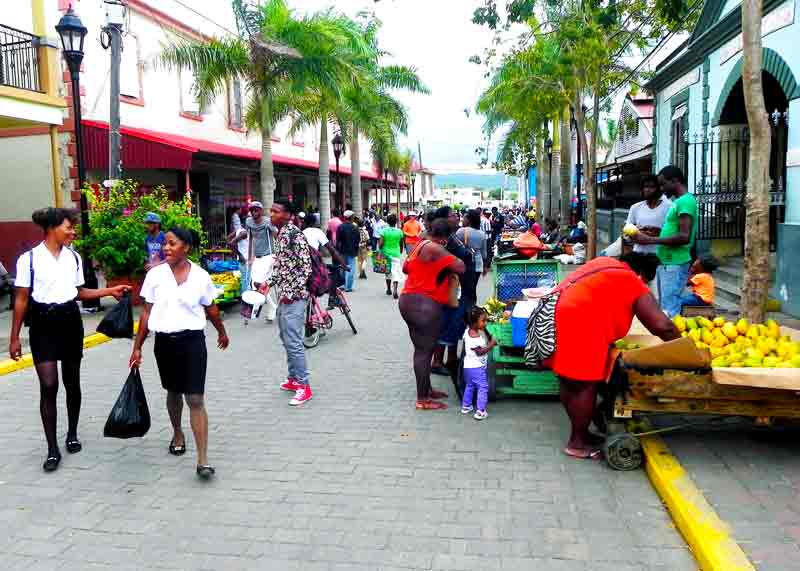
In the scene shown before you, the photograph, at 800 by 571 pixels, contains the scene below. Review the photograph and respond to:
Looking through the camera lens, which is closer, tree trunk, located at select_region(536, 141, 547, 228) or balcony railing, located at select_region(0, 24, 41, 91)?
balcony railing, located at select_region(0, 24, 41, 91)

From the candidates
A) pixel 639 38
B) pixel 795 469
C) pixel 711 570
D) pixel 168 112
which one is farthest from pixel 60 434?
pixel 168 112

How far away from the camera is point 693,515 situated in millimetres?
3992

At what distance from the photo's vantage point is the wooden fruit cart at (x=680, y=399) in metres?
4.79

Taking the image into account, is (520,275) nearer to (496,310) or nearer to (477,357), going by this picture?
(496,310)

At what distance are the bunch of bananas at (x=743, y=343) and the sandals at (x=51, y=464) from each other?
4.47m

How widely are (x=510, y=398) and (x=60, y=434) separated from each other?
3826mm

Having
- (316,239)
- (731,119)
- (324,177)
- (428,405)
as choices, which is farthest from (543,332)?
(324,177)

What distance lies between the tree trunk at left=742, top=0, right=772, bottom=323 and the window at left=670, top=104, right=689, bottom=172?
10.7 m

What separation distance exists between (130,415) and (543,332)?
9.30ft

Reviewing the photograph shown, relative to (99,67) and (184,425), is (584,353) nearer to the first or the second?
(184,425)

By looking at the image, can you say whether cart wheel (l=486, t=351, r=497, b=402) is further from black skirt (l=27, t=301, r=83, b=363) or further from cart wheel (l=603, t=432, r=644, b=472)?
black skirt (l=27, t=301, r=83, b=363)

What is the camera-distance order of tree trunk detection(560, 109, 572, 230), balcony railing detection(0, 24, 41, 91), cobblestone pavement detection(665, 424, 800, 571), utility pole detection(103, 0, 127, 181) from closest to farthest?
cobblestone pavement detection(665, 424, 800, 571)
utility pole detection(103, 0, 127, 181)
balcony railing detection(0, 24, 41, 91)
tree trunk detection(560, 109, 572, 230)

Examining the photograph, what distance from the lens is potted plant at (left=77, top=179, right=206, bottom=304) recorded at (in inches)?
467

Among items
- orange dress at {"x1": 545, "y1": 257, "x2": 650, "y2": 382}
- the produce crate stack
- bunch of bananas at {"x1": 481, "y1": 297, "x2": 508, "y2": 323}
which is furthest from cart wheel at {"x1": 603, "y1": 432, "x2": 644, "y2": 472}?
bunch of bananas at {"x1": 481, "y1": 297, "x2": 508, "y2": 323}
